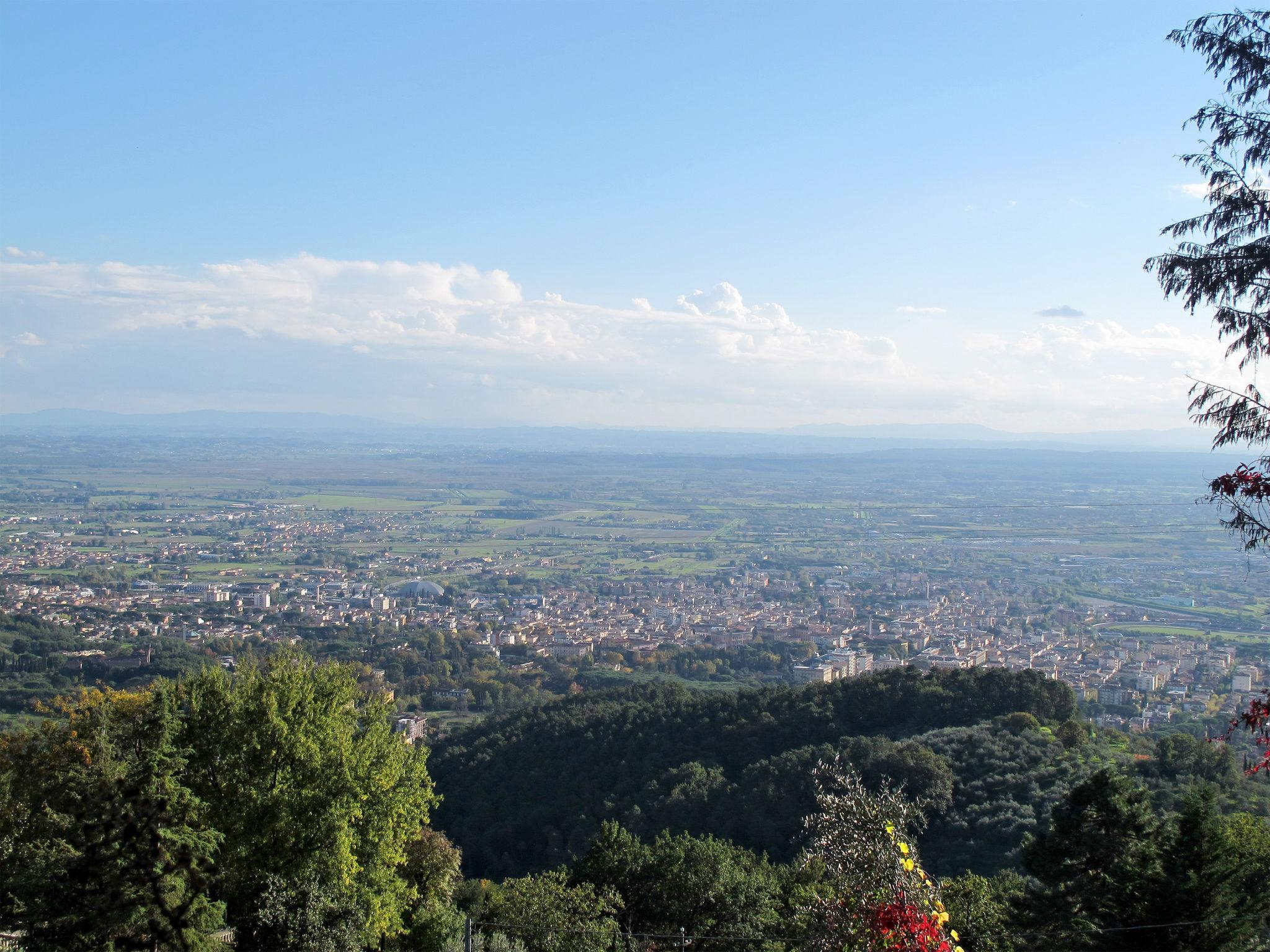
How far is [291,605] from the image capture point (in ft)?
158

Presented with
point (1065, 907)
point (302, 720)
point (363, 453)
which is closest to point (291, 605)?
point (302, 720)

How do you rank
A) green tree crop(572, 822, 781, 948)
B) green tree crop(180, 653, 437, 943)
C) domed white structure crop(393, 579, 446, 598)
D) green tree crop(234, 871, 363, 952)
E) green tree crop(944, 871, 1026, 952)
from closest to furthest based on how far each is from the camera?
green tree crop(234, 871, 363, 952)
green tree crop(180, 653, 437, 943)
green tree crop(944, 871, 1026, 952)
green tree crop(572, 822, 781, 948)
domed white structure crop(393, 579, 446, 598)

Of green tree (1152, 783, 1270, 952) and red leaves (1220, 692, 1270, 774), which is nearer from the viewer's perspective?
red leaves (1220, 692, 1270, 774)

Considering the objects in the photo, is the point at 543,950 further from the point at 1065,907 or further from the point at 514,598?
Answer: the point at 514,598

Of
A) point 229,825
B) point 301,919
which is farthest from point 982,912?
point 229,825

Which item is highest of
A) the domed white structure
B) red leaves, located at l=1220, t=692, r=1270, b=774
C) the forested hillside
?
red leaves, located at l=1220, t=692, r=1270, b=774

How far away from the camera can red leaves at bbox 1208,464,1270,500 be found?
15.1 feet

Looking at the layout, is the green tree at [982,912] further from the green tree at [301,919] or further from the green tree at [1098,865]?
the green tree at [301,919]

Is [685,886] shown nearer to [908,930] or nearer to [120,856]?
[120,856]

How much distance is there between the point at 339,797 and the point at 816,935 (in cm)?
619

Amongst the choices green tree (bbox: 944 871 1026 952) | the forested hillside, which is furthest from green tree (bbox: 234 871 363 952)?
the forested hillside

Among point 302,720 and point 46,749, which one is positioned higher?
point 302,720

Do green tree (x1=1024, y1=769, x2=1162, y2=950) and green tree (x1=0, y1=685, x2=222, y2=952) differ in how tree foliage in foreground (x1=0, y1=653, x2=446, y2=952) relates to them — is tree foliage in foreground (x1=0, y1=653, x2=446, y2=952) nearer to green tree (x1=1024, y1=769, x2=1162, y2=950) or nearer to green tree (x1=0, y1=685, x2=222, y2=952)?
green tree (x1=0, y1=685, x2=222, y2=952)

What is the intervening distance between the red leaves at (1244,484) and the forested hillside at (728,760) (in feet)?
39.5
